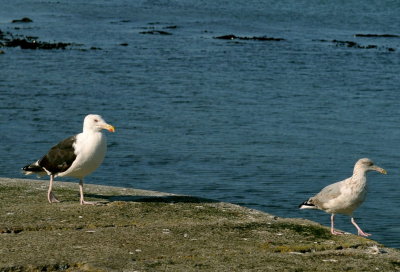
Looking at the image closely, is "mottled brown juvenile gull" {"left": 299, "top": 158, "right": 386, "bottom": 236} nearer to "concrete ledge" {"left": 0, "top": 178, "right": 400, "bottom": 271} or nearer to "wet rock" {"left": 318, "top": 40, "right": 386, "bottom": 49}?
"concrete ledge" {"left": 0, "top": 178, "right": 400, "bottom": 271}

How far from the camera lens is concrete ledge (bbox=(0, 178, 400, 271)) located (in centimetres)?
783

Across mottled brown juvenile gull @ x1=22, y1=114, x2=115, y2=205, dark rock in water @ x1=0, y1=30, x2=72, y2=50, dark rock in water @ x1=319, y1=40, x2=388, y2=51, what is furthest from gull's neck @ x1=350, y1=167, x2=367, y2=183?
dark rock in water @ x1=319, y1=40, x2=388, y2=51

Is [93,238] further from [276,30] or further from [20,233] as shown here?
[276,30]

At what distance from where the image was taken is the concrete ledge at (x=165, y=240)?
783cm

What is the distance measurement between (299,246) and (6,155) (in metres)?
11.9

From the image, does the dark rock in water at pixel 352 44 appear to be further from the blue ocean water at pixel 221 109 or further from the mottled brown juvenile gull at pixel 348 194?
the mottled brown juvenile gull at pixel 348 194

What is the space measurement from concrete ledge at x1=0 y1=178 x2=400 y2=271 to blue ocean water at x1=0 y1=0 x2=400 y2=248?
4.54 m

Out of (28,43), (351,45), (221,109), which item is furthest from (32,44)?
(221,109)

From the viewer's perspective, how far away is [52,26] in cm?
5378

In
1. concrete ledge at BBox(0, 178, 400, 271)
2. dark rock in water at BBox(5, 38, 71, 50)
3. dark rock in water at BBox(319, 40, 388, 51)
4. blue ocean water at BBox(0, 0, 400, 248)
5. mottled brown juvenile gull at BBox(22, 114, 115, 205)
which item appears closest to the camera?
concrete ledge at BBox(0, 178, 400, 271)

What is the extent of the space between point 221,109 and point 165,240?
16.8 meters

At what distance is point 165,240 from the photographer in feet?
28.4

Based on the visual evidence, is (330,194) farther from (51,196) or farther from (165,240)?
(51,196)

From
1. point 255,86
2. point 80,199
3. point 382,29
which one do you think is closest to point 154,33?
point 382,29
